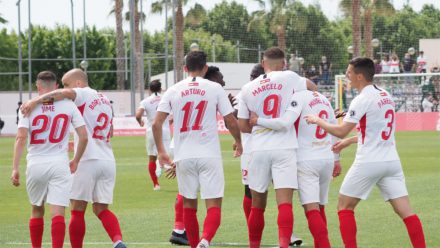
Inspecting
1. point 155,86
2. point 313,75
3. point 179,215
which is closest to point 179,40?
point 313,75

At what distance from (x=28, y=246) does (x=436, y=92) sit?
34.8 metres

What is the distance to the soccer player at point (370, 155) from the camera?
34.7 feet

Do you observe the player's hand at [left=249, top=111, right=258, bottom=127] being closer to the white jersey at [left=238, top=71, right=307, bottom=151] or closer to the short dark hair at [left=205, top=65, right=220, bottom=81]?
the white jersey at [left=238, top=71, right=307, bottom=151]

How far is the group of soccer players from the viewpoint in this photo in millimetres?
10688

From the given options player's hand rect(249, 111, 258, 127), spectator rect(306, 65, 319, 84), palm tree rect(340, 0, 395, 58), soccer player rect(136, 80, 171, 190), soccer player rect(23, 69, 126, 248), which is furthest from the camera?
palm tree rect(340, 0, 395, 58)

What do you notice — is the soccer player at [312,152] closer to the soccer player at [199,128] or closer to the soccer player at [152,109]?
the soccer player at [199,128]

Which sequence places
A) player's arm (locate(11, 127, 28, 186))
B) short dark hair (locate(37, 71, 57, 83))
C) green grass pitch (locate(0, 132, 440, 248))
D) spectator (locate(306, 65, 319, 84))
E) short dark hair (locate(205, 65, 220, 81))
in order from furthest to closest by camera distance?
1. spectator (locate(306, 65, 319, 84))
2. green grass pitch (locate(0, 132, 440, 248))
3. short dark hair (locate(205, 65, 220, 81))
4. short dark hair (locate(37, 71, 57, 83))
5. player's arm (locate(11, 127, 28, 186))

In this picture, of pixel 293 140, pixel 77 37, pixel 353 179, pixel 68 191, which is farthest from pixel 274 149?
pixel 77 37

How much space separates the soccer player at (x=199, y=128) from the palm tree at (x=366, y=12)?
44.2 metres

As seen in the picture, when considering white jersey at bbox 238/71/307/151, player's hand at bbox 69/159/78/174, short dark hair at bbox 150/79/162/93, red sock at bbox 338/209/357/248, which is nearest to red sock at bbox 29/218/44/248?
player's hand at bbox 69/159/78/174

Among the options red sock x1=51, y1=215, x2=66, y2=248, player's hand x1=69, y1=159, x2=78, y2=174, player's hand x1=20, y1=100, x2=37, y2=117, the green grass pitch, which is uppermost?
player's hand x1=20, y1=100, x2=37, y2=117

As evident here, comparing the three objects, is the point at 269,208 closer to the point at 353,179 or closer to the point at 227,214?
the point at 227,214

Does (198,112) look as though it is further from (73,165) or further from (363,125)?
(363,125)

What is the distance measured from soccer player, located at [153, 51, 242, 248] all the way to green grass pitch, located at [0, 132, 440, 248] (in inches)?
70.0
